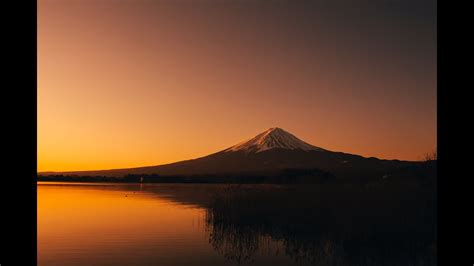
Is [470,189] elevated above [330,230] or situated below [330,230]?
above

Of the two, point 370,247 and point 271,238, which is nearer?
point 370,247

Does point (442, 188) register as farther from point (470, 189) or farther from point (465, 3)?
point (465, 3)

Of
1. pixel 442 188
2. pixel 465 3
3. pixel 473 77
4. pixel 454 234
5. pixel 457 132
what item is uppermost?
pixel 465 3

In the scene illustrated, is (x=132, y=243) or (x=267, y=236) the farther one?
(x=132, y=243)

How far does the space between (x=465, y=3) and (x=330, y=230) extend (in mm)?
14795

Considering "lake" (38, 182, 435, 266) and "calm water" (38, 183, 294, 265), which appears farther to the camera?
"calm water" (38, 183, 294, 265)

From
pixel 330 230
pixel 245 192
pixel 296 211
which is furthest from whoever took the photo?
pixel 245 192

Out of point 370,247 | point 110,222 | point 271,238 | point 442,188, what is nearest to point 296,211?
point 271,238

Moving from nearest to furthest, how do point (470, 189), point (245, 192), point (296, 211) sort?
point (470, 189) → point (296, 211) → point (245, 192)

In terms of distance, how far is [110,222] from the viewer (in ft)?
85.4

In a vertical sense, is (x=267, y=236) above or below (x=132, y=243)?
above

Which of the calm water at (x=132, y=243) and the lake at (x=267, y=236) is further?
the calm water at (x=132, y=243)
